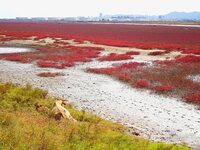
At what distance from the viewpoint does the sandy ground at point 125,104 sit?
1325 centimetres

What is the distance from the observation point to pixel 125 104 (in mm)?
17375

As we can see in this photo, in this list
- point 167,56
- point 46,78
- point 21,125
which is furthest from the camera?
point 167,56

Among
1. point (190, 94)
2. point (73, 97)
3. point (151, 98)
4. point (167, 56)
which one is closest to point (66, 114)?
point (73, 97)

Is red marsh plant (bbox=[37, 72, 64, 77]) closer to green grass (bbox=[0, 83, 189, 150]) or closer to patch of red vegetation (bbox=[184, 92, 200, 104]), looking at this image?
patch of red vegetation (bbox=[184, 92, 200, 104])

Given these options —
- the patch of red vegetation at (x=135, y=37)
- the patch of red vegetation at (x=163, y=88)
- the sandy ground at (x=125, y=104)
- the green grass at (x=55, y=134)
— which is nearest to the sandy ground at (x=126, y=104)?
the sandy ground at (x=125, y=104)

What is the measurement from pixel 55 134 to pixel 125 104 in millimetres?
7735

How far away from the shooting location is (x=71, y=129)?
35.3 feet

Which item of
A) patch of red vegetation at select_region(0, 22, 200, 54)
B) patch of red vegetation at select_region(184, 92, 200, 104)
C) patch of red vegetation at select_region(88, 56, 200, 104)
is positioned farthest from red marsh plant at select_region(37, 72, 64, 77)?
patch of red vegetation at select_region(0, 22, 200, 54)

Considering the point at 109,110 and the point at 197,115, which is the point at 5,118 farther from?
the point at 197,115

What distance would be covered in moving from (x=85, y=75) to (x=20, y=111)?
42.2 ft

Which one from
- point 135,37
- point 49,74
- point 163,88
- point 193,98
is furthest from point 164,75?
point 135,37

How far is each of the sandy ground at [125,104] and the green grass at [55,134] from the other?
1674 mm

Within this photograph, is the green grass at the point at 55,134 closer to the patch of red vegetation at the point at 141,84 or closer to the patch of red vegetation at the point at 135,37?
the patch of red vegetation at the point at 141,84

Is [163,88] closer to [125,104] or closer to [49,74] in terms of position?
[125,104]
